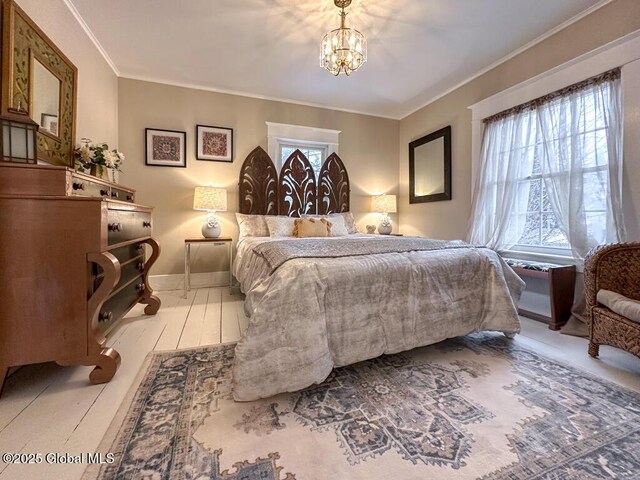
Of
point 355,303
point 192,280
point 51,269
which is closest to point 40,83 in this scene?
point 51,269

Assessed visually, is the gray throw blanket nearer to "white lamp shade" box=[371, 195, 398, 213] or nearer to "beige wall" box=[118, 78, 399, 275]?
"beige wall" box=[118, 78, 399, 275]

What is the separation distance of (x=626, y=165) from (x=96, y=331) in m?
3.69

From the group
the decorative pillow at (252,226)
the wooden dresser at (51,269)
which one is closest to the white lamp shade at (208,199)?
the decorative pillow at (252,226)

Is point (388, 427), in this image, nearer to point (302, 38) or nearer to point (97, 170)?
point (97, 170)

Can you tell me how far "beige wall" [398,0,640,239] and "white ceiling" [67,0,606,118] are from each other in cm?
14

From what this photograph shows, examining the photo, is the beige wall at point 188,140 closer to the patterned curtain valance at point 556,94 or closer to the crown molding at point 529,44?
the crown molding at point 529,44

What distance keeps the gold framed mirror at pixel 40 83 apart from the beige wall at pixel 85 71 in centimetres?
15

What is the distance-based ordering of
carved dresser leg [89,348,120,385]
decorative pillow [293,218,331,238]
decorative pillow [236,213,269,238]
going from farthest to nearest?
1. decorative pillow [236,213,269,238]
2. decorative pillow [293,218,331,238]
3. carved dresser leg [89,348,120,385]

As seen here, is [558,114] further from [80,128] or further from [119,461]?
[80,128]

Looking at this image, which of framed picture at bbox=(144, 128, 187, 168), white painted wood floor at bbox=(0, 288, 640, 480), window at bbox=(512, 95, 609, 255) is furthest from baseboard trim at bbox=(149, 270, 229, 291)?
window at bbox=(512, 95, 609, 255)

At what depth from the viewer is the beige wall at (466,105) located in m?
2.17

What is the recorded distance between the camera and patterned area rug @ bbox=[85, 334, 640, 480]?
995 millimetres

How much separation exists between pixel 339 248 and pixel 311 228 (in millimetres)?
1477

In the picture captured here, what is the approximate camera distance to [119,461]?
1.02m
